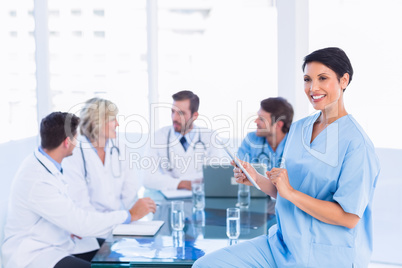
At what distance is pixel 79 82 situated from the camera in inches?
189

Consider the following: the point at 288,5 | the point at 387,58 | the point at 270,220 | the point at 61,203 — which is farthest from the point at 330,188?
the point at 288,5

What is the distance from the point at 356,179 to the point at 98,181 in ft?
5.88

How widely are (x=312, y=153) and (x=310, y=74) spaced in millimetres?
321

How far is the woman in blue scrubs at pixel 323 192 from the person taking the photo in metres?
1.74

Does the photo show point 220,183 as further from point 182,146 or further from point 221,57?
point 221,57

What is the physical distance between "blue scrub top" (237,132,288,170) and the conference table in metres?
0.65

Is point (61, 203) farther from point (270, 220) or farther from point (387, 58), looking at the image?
point (387, 58)

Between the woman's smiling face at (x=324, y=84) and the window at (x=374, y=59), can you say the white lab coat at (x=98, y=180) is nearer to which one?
the woman's smiling face at (x=324, y=84)

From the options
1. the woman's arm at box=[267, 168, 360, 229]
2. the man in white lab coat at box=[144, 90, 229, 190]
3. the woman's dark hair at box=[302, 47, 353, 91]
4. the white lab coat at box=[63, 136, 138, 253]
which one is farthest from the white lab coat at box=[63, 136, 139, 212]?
the woman's dark hair at box=[302, 47, 353, 91]

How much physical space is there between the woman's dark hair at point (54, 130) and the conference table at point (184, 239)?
0.61 meters

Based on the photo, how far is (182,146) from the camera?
368 centimetres

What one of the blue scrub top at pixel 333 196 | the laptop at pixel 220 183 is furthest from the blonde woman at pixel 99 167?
the blue scrub top at pixel 333 196

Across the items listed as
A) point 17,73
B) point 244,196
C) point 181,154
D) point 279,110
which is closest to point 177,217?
point 244,196

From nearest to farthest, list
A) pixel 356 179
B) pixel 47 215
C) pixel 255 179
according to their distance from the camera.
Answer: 1. pixel 356 179
2. pixel 255 179
3. pixel 47 215
